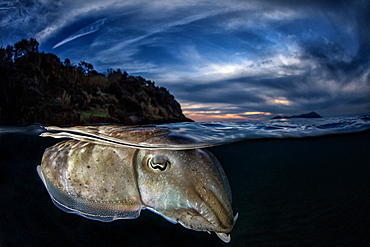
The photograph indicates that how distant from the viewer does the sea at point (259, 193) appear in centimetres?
332

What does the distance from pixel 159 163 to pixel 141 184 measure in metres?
0.33

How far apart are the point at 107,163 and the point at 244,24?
3.59m

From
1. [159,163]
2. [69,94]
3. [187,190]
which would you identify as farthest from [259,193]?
[69,94]

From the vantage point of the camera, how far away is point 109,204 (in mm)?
2158

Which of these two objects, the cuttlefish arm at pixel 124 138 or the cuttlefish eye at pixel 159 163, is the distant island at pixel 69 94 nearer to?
the cuttlefish arm at pixel 124 138

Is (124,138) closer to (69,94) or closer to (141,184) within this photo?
(141,184)

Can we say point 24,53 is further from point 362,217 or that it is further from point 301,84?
point 362,217

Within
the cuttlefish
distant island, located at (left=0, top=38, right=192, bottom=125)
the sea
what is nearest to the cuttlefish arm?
the cuttlefish

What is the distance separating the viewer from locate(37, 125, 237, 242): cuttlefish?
1962 millimetres

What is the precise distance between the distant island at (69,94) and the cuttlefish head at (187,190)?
2.81m

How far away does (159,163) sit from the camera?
2.11m

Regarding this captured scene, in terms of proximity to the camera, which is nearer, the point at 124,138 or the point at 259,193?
the point at 124,138

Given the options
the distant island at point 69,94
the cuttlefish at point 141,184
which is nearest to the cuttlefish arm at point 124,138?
the cuttlefish at point 141,184

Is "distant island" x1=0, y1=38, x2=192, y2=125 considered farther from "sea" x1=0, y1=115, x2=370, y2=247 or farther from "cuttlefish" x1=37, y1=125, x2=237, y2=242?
"cuttlefish" x1=37, y1=125, x2=237, y2=242
